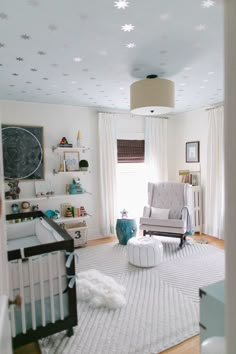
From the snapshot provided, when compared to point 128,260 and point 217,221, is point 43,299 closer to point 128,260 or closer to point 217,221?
point 128,260

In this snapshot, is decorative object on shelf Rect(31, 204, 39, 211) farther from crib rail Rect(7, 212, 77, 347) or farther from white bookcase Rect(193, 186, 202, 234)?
white bookcase Rect(193, 186, 202, 234)

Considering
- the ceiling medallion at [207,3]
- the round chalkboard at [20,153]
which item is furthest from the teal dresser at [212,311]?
the round chalkboard at [20,153]

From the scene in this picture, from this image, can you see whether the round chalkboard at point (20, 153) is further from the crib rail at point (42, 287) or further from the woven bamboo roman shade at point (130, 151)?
the crib rail at point (42, 287)

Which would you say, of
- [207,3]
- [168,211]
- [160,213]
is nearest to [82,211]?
[160,213]

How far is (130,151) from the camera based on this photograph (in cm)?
446

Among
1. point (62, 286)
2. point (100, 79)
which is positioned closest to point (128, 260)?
point (62, 286)

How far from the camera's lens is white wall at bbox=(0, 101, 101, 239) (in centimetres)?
355

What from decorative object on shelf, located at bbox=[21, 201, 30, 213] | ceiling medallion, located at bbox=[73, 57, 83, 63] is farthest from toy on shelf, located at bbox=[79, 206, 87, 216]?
ceiling medallion, located at bbox=[73, 57, 83, 63]

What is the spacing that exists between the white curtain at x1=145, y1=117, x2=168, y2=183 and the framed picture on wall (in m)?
0.44

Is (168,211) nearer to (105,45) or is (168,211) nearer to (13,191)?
(13,191)

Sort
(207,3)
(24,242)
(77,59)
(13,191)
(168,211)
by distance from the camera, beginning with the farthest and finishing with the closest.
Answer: (168,211) → (13,191) → (24,242) → (77,59) → (207,3)

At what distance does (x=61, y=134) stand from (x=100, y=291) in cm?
250

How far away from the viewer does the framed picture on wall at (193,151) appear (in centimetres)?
436

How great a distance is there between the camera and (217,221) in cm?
395
